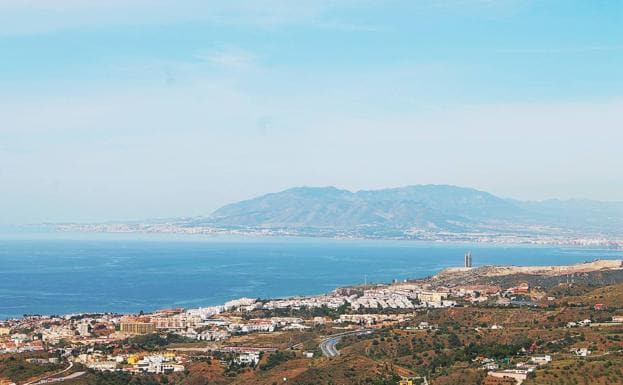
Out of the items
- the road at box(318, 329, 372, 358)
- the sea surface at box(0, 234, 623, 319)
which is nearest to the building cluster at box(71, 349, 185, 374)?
the road at box(318, 329, 372, 358)

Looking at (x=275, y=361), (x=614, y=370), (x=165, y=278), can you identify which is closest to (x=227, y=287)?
(x=165, y=278)

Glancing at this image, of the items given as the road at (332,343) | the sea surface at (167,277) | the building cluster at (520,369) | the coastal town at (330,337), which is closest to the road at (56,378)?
the coastal town at (330,337)

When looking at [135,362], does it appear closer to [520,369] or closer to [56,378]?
[56,378]

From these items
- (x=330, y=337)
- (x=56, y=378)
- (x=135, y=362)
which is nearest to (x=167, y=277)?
(x=330, y=337)

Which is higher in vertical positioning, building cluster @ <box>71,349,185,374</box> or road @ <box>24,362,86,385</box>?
road @ <box>24,362,86,385</box>

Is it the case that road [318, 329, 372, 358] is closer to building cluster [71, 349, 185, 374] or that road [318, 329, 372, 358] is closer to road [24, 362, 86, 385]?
building cluster [71, 349, 185, 374]

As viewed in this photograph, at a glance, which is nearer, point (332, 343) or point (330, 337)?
point (332, 343)
